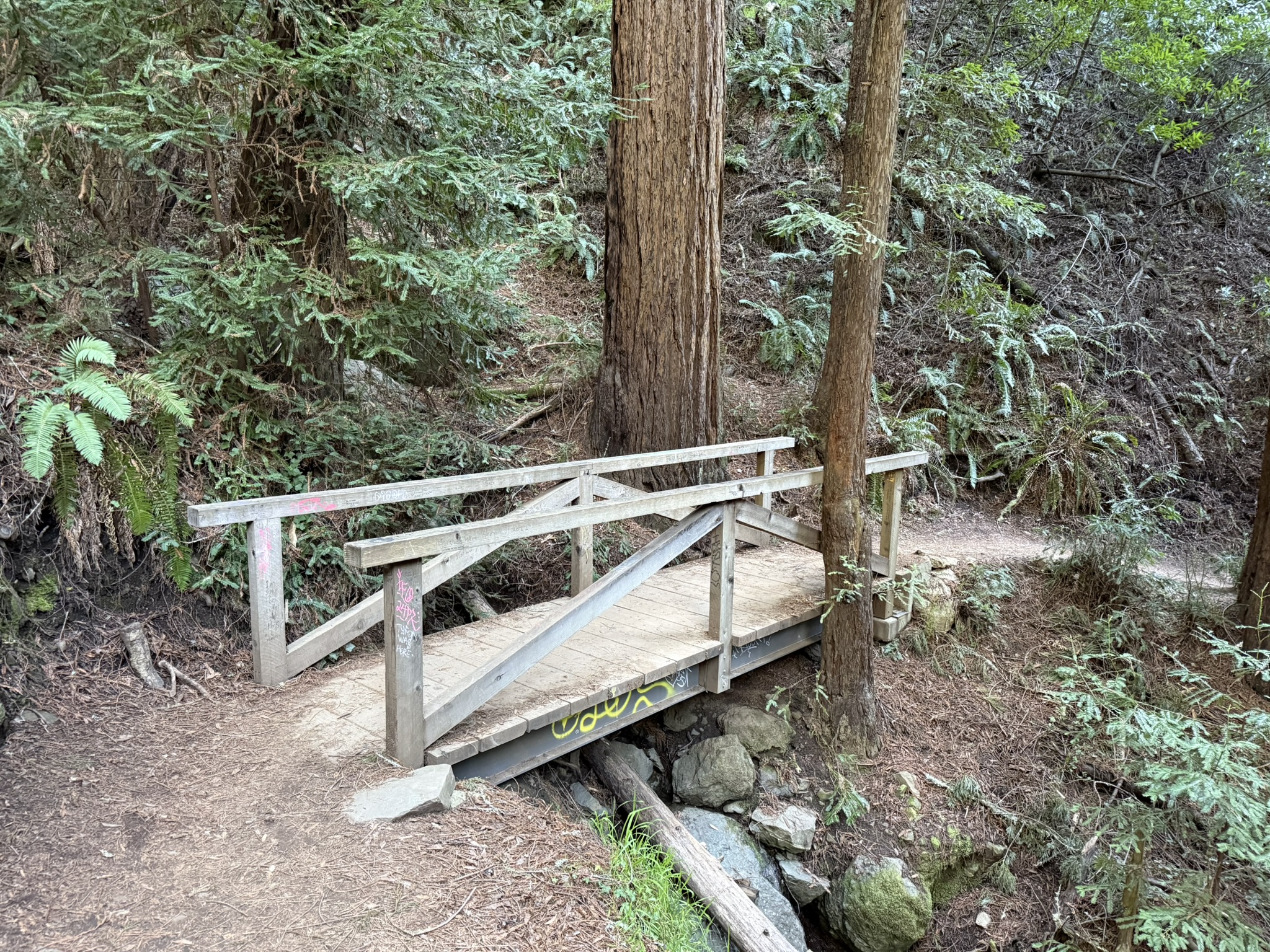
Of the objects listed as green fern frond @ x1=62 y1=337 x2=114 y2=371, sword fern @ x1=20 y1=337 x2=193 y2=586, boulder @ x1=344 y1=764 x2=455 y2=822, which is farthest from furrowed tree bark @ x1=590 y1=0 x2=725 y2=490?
boulder @ x1=344 y1=764 x2=455 y2=822

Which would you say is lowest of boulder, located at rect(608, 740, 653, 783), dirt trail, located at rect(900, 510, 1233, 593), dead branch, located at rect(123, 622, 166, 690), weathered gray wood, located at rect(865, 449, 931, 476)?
boulder, located at rect(608, 740, 653, 783)

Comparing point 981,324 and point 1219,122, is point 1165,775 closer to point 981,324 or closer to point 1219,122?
point 981,324

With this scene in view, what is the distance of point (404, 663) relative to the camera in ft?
11.7

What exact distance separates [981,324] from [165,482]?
10.1 metres

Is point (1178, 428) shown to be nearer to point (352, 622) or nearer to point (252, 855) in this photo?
point (352, 622)

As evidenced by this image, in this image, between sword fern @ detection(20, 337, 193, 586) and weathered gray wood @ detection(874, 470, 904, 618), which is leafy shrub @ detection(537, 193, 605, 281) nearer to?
weathered gray wood @ detection(874, 470, 904, 618)

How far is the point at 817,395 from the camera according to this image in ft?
30.6

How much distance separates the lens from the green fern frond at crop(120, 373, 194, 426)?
465 centimetres

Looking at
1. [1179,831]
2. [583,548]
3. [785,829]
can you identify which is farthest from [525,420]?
[1179,831]

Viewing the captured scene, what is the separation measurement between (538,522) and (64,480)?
2582 mm

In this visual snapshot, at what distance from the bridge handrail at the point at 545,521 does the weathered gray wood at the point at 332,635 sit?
0.59 meters

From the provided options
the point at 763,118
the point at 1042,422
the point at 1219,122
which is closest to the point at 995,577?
the point at 1042,422

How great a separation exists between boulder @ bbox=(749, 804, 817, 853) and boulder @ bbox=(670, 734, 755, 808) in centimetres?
17

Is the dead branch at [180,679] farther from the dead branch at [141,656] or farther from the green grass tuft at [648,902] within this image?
the green grass tuft at [648,902]
